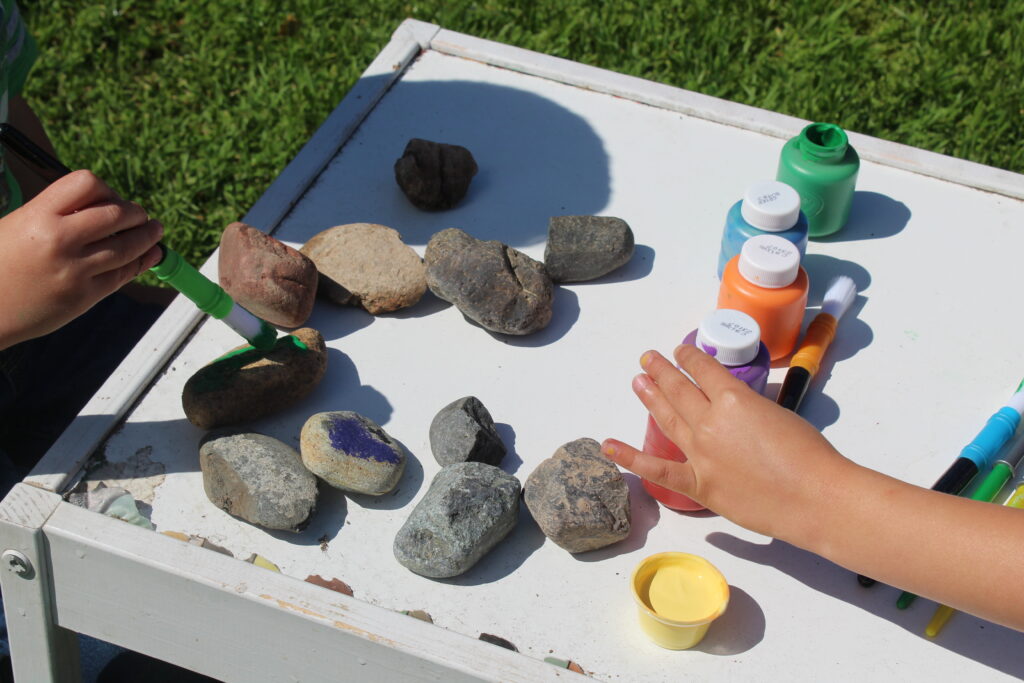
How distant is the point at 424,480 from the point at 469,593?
0.14m

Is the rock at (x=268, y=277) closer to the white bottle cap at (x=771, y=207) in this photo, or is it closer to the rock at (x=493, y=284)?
the rock at (x=493, y=284)

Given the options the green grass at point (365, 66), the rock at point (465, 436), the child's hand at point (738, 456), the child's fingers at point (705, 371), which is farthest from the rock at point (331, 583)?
the green grass at point (365, 66)

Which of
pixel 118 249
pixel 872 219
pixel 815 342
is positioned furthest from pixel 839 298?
pixel 118 249

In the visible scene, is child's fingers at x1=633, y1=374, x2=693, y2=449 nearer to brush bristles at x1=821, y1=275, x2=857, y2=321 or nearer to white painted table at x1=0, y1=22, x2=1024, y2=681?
white painted table at x1=0, y1=22, x2=1024, y2=681

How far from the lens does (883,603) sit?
3.13 ft

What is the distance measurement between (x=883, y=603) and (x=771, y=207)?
440 mm

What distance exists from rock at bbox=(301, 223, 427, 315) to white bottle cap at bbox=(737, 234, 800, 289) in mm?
375

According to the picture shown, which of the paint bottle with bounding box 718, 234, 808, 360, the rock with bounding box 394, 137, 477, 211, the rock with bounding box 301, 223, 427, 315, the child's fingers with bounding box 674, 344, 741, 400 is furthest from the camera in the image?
the rock with bounding box 394, 137, 477, 211

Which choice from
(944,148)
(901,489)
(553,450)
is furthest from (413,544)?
(944,148)

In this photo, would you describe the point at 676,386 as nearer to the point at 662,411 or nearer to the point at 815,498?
the point at 662,411

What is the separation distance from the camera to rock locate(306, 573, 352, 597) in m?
0.96

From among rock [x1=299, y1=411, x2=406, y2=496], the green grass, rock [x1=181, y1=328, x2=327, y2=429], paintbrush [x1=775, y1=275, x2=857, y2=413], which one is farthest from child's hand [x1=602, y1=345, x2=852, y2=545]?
the green grass

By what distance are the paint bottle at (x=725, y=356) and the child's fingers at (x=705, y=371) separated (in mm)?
14

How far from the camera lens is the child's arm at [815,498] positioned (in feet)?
2.90
